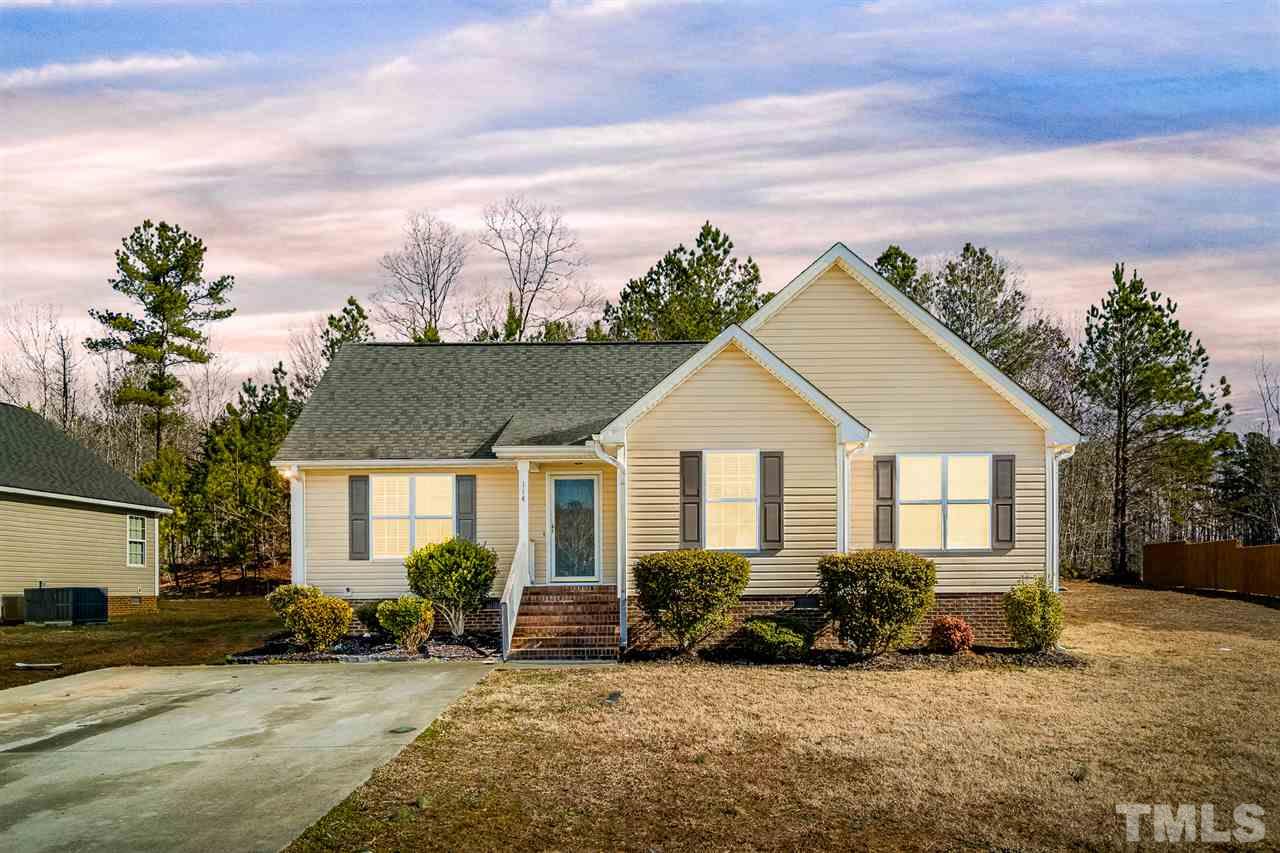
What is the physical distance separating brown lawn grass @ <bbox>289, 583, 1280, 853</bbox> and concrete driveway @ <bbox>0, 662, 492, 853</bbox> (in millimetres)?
474

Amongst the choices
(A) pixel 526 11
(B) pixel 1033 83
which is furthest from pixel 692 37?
(B) pixel 1033 83

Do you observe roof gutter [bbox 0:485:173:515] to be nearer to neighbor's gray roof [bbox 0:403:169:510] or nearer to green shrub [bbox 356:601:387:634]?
neighbor's gray roof [bbox 0:403:169:510]

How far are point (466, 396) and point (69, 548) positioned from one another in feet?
41.7

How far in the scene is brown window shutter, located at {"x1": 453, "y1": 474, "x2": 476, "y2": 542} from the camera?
57.9 feet

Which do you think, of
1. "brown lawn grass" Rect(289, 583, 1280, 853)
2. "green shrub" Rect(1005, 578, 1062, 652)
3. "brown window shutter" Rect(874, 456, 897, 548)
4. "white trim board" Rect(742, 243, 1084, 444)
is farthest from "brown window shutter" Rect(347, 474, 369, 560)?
"green shrub" Rect(1005, 578, 1062, 652)

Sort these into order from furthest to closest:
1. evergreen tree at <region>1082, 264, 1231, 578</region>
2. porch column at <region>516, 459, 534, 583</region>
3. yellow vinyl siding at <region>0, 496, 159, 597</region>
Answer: evergreen tree at <region>1082, 264, 1231, 578</region>, yellow vinyl siding at <region>0, 496, 159, 597</region>, porch column at <region>516, 459, 534, 583</region>

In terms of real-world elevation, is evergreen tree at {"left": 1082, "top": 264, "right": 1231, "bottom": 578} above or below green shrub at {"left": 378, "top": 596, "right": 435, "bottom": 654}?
above

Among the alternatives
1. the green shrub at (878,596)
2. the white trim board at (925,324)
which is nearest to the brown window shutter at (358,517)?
the white trim board at (925,324)

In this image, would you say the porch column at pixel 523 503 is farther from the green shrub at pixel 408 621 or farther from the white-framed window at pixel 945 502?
the white-framed window at pixel 945 502

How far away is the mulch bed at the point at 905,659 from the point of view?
14.2 metres

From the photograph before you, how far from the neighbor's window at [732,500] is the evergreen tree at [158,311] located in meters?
30.1

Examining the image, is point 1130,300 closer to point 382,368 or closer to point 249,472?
point 382,368

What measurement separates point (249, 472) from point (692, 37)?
2257 cm

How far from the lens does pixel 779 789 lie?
7922 millimetres
